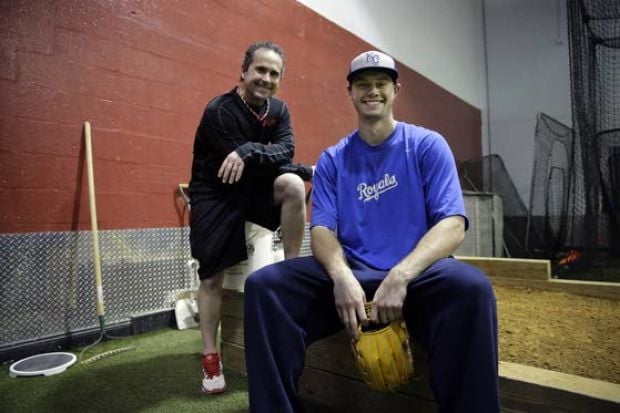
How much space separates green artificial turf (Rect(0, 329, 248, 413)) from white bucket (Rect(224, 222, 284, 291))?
1.41 feet

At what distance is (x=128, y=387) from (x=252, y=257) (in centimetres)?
81

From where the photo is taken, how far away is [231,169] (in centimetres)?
174

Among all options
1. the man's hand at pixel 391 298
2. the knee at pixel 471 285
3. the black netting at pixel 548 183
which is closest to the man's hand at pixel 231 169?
the man's hand at pixel 391 298

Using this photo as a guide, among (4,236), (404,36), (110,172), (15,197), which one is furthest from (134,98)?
(404,36)

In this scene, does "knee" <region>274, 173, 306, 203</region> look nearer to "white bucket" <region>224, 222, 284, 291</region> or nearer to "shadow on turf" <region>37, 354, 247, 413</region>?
"white bucket" <region>224, 222, 284, 291</region>

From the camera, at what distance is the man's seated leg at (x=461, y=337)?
40.4 inches

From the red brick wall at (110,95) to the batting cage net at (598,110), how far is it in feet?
11.5

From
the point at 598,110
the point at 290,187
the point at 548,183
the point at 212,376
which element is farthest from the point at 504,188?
the point at 212,376

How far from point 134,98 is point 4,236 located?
1129 mm

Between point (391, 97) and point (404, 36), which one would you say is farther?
point (404, 36)

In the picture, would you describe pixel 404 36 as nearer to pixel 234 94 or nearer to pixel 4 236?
pixel 234 94

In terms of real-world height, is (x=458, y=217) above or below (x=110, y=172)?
below

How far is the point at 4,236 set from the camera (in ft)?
7.20

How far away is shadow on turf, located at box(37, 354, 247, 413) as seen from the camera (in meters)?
1.58
